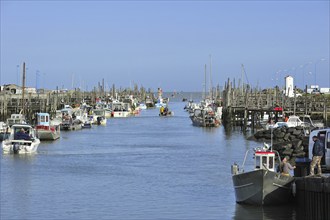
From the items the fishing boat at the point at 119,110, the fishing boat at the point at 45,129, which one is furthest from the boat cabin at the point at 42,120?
the fishing boat at the point at 119,110

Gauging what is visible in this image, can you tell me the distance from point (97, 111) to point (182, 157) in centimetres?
6288

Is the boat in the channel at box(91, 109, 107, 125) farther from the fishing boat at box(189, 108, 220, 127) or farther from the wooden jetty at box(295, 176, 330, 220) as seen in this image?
the wooden jetty at box(295, 176, 330, 220)

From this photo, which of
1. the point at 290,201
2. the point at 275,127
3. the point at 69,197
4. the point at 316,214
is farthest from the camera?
the point at 275,127

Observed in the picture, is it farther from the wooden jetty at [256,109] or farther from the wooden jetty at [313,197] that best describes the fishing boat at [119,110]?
the wooden jetty at [313,197]

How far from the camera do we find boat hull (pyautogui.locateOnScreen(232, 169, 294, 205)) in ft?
97.8

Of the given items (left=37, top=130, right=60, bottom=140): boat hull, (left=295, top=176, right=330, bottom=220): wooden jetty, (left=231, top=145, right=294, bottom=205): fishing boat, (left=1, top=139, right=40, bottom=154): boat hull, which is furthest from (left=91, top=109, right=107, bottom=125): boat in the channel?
(left=295, top=176, right=330, bottom=220): wooden jetty

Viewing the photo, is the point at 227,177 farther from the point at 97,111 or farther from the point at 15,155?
the point at 97,111

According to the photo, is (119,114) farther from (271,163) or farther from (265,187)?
(265,187)

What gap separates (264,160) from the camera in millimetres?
31125

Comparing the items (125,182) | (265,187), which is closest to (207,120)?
(125,182)

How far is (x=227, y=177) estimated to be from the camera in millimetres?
43188

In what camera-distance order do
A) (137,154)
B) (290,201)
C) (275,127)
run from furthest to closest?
(275,127), (137,154), (290,201)

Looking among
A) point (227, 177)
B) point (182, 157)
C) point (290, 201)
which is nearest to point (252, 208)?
point (290, 201)

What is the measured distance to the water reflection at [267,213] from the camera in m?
29.5
